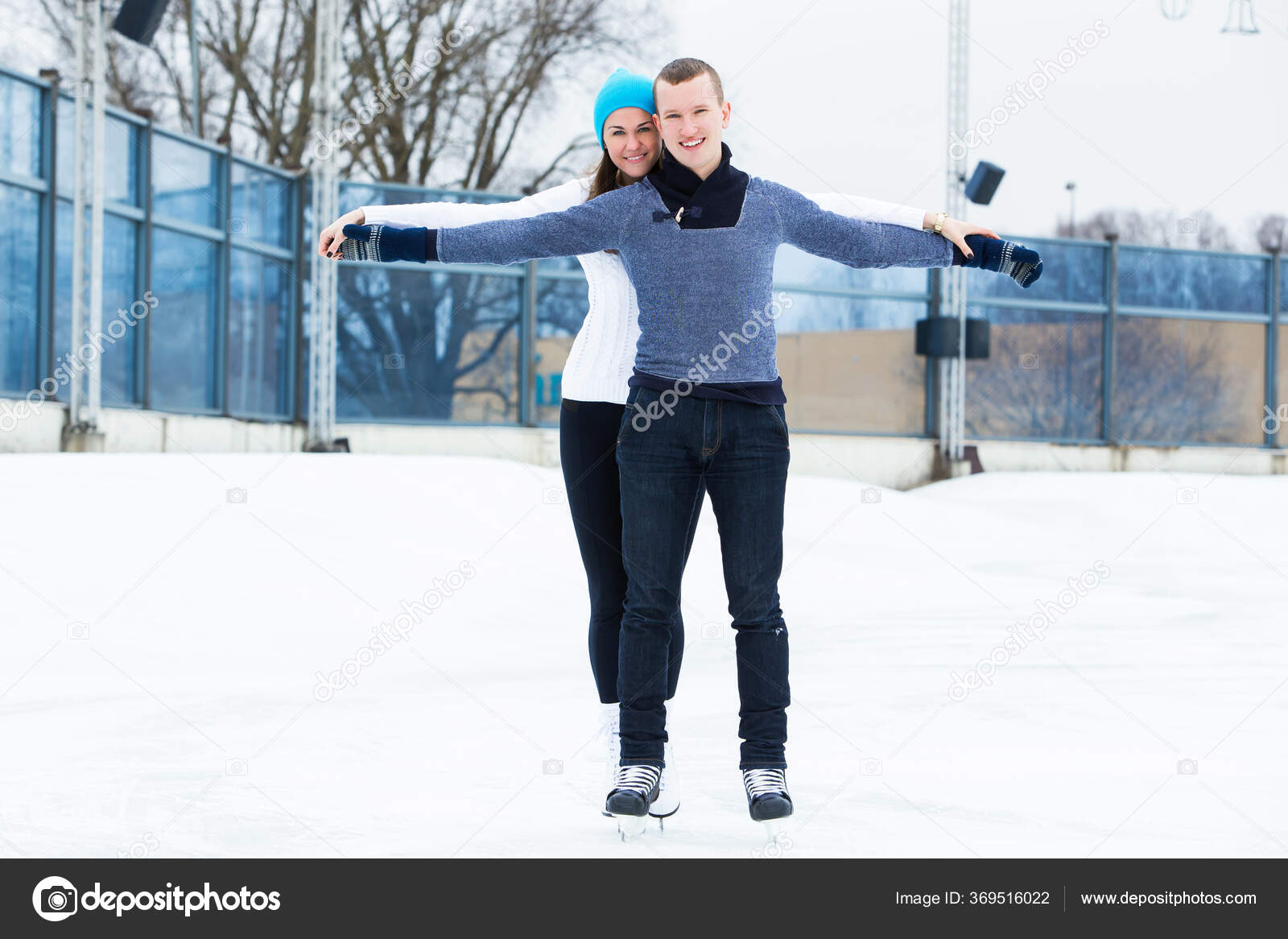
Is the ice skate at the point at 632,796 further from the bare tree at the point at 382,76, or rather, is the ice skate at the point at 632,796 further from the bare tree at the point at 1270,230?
the bare tree at the point at 1270,230

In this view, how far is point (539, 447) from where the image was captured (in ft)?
42.5

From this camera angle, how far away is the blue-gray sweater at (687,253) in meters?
2.54

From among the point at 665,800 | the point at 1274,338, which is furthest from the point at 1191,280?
the point at 665,800

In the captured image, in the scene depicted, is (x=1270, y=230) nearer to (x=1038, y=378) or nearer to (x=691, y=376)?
(x=1038, y=378)

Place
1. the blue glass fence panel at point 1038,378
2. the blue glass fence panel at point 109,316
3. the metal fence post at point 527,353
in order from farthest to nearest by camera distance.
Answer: the blue glass fence panel at point 1038,378, the metal fence post at point 527,353, the blue glass fence panel at point 109,316

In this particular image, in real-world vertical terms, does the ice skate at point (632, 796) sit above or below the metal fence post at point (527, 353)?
below

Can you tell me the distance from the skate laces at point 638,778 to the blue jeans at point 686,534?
0.02 m

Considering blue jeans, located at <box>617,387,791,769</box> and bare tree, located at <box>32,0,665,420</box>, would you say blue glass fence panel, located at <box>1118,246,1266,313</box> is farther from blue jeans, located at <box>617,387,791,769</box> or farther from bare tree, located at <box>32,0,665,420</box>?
blue jeans, located at <box>617,387,791,769</box>

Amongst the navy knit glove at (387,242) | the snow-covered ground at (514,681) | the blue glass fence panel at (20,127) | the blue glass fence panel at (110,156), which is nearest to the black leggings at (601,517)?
the snow-covered ground at (514,681)

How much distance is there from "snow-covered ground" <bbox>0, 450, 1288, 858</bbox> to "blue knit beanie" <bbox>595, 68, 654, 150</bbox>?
1470 millimetres
